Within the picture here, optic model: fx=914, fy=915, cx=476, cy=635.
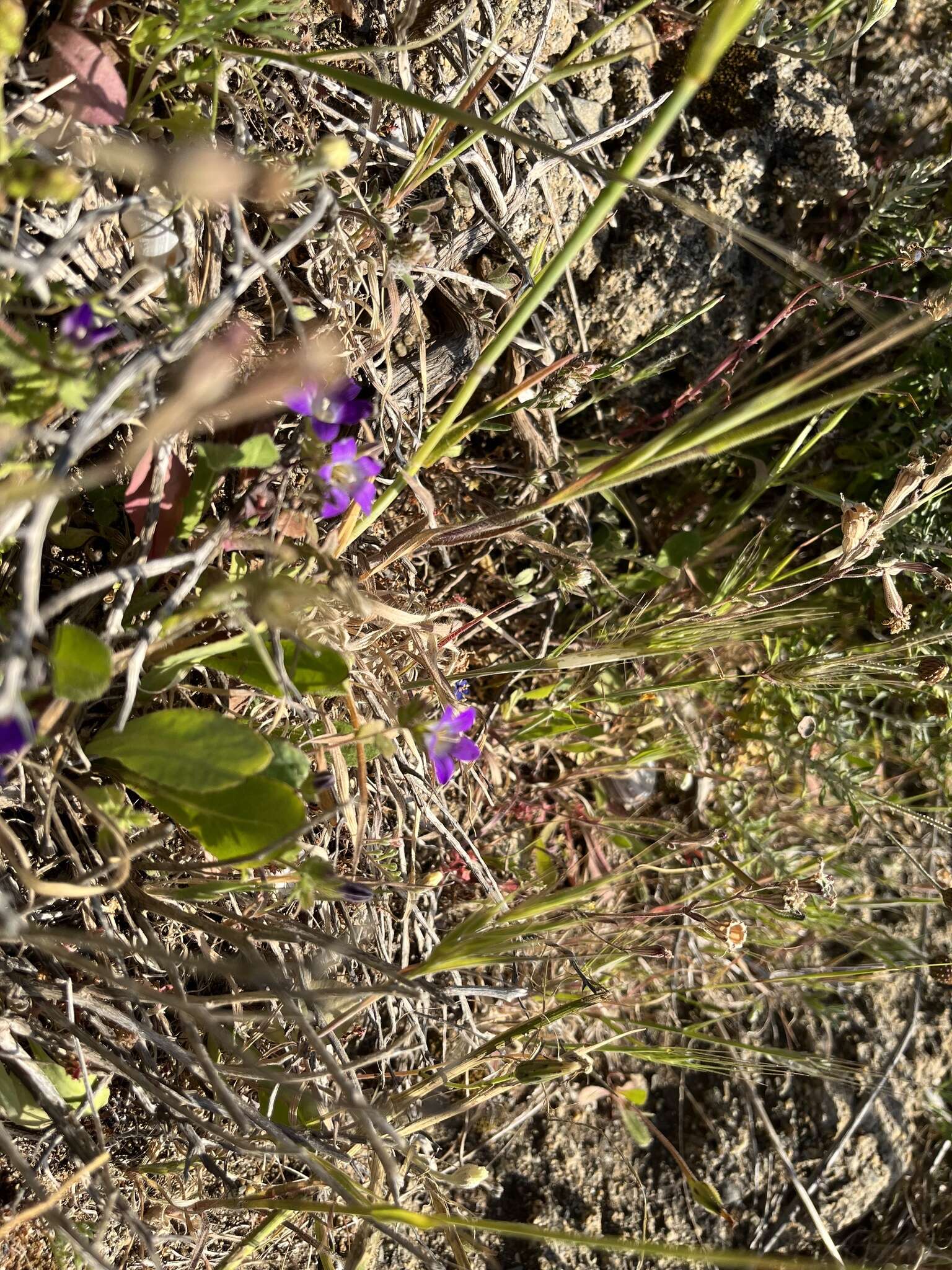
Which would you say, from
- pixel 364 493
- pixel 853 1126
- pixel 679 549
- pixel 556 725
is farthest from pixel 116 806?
pixel 853 1126

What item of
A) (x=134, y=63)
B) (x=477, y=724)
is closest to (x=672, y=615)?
(x=477, y=724)

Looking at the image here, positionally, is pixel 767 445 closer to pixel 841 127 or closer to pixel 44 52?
pixel 841 127

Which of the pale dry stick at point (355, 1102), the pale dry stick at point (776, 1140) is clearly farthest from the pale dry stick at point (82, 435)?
the pale dry stick at point (776, 1140)

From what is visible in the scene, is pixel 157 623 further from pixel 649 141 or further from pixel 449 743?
pixel 649 141

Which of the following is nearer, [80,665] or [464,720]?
[80,665]

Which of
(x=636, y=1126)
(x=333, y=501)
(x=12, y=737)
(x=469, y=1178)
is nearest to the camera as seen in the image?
(x=12, y=737)

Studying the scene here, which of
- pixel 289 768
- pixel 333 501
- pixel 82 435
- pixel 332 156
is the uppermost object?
pixel 332 156

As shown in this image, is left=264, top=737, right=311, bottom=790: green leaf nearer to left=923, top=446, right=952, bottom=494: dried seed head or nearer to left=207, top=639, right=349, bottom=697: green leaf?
left=207, top=639, right=349, bottom=697: green leaf
